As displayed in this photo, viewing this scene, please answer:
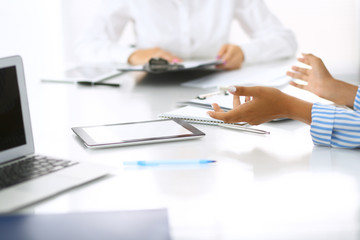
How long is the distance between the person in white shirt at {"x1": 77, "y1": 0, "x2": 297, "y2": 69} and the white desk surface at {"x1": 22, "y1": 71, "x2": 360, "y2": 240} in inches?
43.3

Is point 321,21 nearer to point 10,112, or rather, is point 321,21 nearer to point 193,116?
point 193,116

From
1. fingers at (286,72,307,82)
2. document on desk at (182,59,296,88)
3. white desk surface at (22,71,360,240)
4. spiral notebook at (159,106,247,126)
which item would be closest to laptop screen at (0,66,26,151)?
white desk surface at (22,71,360,240)

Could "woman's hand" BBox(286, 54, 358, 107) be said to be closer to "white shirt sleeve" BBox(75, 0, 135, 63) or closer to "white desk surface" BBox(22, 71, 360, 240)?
"white desk surface" BBox(22, 71, 360, 240)

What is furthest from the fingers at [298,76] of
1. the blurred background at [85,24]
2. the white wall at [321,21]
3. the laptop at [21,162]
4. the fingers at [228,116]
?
the white wall at [321,21]

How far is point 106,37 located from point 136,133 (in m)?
1.29

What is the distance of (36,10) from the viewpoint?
3.47 m

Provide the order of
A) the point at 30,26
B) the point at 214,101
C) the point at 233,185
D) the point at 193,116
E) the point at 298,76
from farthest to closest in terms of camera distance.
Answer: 1. the point at 30,26
2. the point at 298,76
3. the point at 214,101
4. the point at 193,116
5. the point at 233,185

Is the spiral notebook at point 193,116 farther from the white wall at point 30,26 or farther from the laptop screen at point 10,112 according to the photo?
the white wall at point 30,26

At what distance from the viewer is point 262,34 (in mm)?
2326

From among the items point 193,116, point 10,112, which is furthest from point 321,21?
point 10,112

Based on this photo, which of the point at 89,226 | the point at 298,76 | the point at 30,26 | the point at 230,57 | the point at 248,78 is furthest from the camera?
the point at 30,26

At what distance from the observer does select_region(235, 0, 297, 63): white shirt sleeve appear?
2.11 metres

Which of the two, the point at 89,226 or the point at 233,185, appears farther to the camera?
the point at 233,185

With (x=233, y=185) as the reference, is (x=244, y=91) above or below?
above
